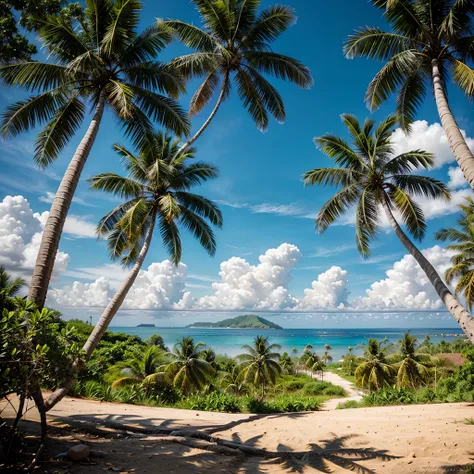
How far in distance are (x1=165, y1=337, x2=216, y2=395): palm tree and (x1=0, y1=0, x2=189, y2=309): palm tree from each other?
15.3 m

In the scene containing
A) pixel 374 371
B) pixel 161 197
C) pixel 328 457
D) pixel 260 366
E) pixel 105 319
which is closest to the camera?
pixel 328 457

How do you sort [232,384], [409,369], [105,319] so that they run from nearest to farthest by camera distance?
[105,319], [409,369], [232,384]

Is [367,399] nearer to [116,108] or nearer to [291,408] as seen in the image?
[291,408]

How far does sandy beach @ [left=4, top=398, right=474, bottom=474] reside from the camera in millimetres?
5531

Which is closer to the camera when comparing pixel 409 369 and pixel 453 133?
pixel 453 133

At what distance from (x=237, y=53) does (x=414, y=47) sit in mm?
6020

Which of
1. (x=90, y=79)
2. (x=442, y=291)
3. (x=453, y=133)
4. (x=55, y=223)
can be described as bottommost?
(x=442, y=291)

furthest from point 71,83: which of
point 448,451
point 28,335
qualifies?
point 448,451

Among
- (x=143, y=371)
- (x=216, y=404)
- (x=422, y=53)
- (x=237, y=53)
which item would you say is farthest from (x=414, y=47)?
(x=143, y=371)

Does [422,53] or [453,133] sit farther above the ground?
[422,53]

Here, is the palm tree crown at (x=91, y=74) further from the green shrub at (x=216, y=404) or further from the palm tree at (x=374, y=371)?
the palm tree at (x=374, y=371)

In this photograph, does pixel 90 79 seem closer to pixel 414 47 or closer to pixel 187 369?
pixel 414 47

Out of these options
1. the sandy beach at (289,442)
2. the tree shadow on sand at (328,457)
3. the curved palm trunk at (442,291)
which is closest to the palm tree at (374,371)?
the sandy beach at (289,442)

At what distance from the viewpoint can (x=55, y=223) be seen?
6.47 m
